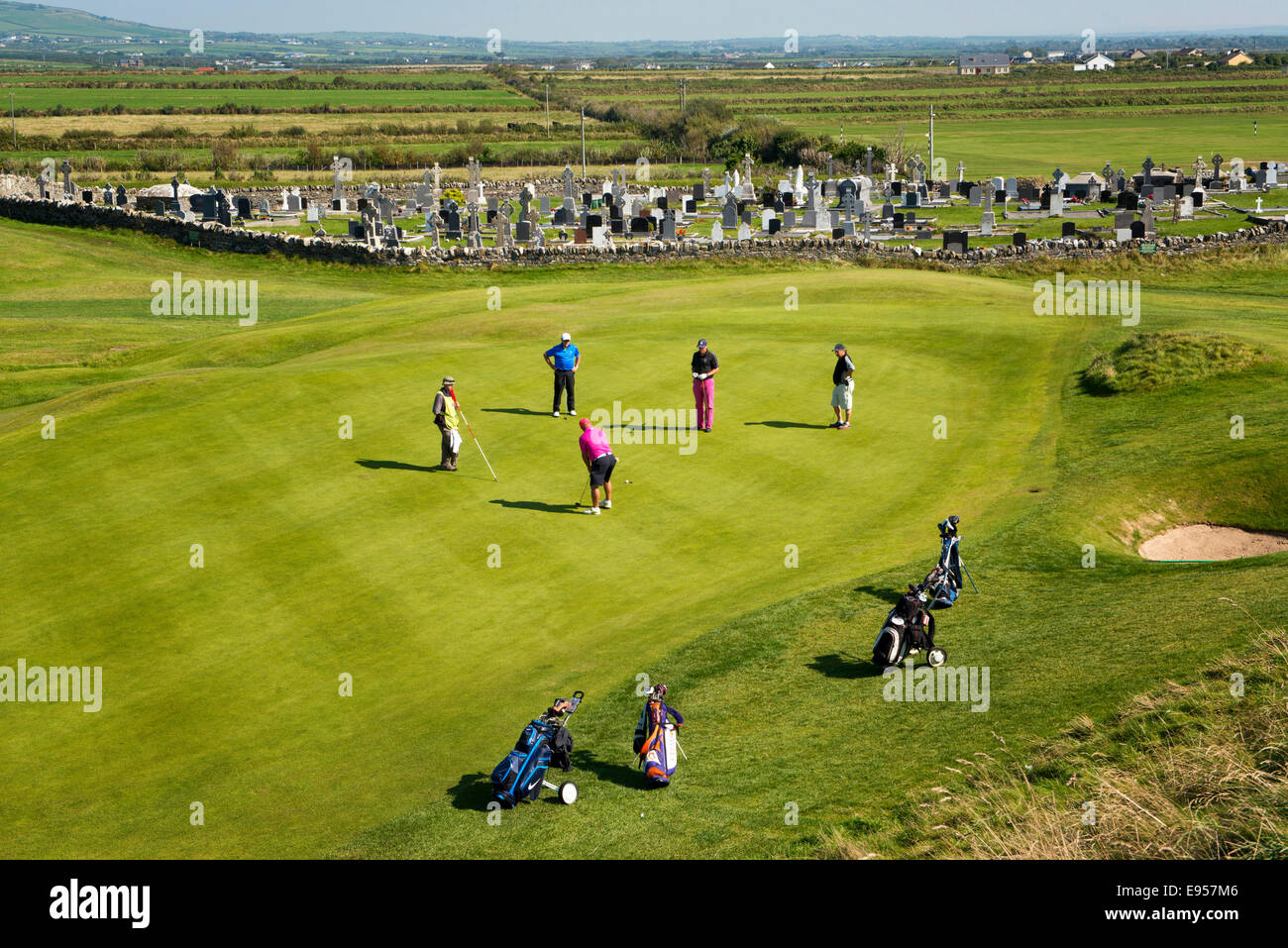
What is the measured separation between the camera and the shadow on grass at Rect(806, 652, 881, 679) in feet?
49.8

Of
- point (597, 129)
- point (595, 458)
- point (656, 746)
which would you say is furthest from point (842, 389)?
point (597, 129)

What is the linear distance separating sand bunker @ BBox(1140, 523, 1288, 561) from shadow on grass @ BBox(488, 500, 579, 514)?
930 cm

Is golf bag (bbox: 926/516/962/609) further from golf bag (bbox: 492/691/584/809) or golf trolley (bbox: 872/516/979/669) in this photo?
golf bag (bbox: 492/691/584/809)

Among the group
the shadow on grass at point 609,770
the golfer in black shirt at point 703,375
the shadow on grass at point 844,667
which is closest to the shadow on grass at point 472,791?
the shadow on grass at point 609,770

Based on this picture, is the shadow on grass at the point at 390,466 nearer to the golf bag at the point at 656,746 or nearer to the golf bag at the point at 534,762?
the golf bag at the point at 534,762

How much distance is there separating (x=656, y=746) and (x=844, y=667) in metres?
3.78

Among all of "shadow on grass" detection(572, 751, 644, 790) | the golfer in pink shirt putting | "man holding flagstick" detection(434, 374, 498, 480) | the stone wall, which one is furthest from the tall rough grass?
the stone wall

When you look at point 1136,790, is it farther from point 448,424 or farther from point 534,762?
point 448,424

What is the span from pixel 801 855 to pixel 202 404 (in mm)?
18668

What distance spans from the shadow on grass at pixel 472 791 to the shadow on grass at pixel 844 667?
15.2 feet

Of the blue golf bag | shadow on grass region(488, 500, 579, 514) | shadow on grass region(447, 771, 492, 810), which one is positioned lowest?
shadow on grass region(447, 771, 492, 810)

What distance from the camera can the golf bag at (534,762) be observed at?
1223 centimetres

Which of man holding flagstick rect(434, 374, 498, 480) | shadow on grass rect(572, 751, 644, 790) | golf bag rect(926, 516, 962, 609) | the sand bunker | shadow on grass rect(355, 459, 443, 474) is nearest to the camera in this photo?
shadow on grass rect(572, 751, 644, 790)
